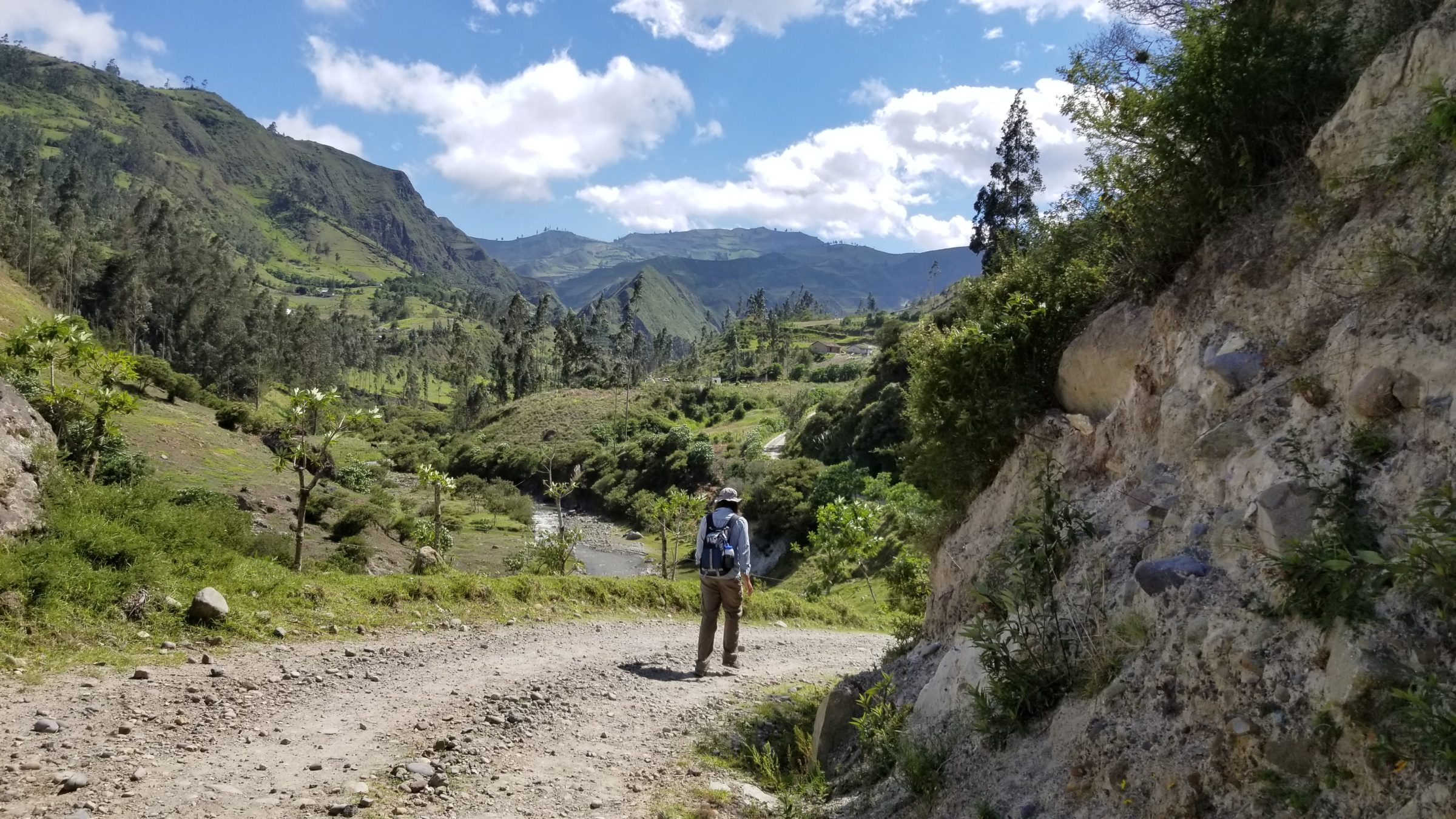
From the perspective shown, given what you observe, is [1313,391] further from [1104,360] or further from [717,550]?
[717,550]

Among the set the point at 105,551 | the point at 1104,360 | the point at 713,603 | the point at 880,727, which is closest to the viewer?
the point at 880,727

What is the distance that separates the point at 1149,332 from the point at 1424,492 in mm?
3614

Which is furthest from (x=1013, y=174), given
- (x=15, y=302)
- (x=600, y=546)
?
(x=15, y=302)

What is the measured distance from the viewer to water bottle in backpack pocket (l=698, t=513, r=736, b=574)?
10.1 metres

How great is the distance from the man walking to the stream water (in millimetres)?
31277

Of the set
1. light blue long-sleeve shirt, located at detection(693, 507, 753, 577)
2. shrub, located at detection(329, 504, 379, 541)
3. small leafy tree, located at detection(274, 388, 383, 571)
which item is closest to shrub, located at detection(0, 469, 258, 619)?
small leafy tree, located at detection(274, 388, 383, 571)

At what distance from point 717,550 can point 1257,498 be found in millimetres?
6459

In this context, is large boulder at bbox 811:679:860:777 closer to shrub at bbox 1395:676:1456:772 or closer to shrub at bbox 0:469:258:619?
shrub at bbox 1395:676:1456:772

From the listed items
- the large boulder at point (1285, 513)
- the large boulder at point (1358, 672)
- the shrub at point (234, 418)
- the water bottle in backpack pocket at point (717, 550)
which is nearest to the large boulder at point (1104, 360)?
the large boulder at point (1285, 513)

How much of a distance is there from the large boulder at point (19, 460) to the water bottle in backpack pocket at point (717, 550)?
805cm

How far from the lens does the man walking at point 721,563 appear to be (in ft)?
33.4

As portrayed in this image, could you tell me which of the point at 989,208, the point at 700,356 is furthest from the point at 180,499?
the point at 700,356

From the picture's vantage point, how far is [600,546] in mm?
61031

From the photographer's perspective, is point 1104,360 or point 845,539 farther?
point 845,539
